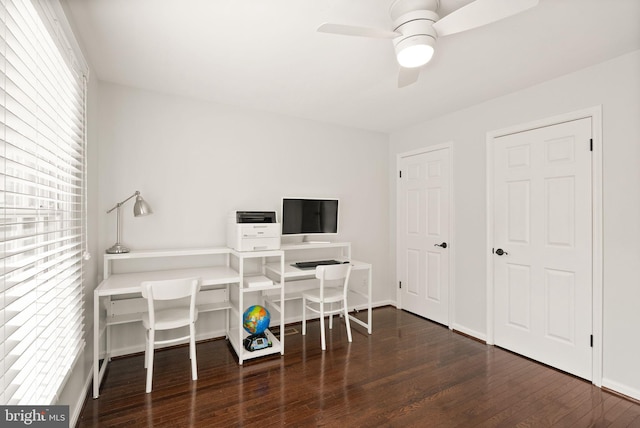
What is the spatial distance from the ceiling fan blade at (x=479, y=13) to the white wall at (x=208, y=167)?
2218mm

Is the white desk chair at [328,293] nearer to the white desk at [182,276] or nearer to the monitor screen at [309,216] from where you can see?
the white desk at [182,276]

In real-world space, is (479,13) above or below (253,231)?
above

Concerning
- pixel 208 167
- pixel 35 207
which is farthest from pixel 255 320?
pixel 35 207

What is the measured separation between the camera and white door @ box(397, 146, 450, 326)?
356 cm

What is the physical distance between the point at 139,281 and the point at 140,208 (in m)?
0.61

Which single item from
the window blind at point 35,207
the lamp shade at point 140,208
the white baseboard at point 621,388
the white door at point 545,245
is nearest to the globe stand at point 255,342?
the window blind at point 35,207

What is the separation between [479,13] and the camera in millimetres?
1501

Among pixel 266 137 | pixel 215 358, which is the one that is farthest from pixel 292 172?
pixel 215 358

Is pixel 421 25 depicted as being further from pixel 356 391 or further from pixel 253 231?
pixel 356 391

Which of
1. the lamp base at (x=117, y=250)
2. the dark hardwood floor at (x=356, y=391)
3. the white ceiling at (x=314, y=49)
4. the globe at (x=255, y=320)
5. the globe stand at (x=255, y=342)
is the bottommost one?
the dark hardwood floor at (x=356, y=391)

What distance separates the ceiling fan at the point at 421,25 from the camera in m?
1.50

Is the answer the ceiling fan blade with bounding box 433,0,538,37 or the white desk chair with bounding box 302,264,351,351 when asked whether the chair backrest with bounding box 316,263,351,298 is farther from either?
the ceiling fan blade with bounding box 433,0,538,37

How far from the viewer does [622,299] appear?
88.4 inches

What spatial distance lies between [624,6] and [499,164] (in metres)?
1.47
